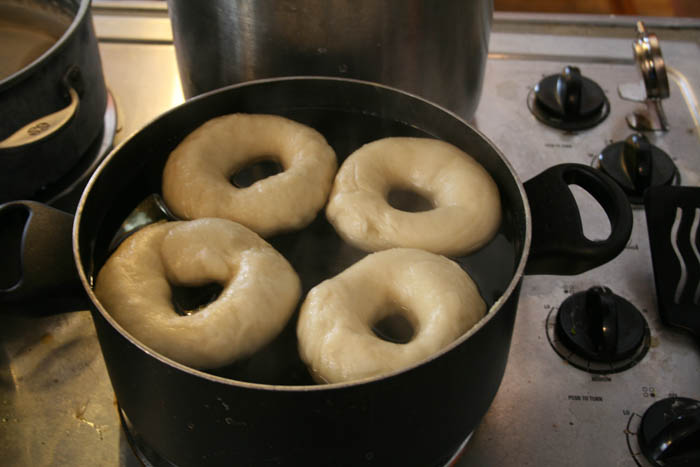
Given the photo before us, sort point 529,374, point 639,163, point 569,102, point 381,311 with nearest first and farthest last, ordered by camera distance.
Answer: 1. point 381,311
2. point 529,374
3. point 639,163
4. point 569,102

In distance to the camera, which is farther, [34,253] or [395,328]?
[395,328]

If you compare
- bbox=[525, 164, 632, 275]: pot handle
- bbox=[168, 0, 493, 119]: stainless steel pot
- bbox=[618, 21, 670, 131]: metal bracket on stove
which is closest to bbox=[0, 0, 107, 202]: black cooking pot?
bbox=[168, 0, 493, 119]: stainless steel pot

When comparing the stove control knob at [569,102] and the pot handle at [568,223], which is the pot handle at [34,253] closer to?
the pot handle at [568,223]

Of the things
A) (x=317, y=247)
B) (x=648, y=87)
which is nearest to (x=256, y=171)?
(x=317, y=247)

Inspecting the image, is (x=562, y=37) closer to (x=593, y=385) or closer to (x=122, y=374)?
(x=593, y=385)

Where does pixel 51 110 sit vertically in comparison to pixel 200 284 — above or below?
above

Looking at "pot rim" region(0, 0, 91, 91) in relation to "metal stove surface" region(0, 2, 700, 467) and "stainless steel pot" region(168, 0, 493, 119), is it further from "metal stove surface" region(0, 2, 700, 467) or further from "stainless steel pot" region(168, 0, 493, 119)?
"metal stove surface" region(0, 2, 700, 467)

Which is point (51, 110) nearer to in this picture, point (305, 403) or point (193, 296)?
point (193, 296)
